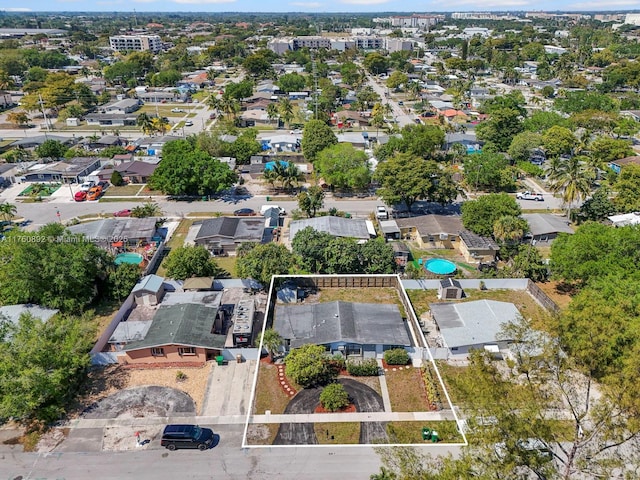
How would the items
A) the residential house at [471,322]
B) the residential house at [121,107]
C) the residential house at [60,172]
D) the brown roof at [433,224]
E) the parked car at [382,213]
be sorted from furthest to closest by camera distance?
the residential house at [121,107]
the residential house at [60,172]
the parked car at [382,213]
the brown roof at [433,224]
the residential house at [471,322]

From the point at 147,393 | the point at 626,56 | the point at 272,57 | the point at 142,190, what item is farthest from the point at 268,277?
the point at 626,56

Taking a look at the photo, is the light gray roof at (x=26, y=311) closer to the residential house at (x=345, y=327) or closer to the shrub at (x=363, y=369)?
the residential house at (x=345, y=327)

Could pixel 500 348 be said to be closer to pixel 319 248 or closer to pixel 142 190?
pixel 319 248

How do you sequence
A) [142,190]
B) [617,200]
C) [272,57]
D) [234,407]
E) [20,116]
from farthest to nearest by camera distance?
1. [272,57]
2. [20,116]
3. [142,190]
4. [617,200]
5. [234,407]

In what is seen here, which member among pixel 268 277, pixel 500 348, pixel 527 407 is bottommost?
pixel 500 348

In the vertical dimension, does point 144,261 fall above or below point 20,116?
below

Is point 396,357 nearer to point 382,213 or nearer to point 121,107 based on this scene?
point 382,213

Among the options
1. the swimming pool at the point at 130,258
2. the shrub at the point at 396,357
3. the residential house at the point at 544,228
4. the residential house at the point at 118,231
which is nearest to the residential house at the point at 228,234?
the residential house at the point at 118,231
